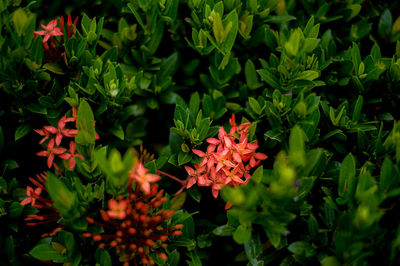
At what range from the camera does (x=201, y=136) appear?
191cm

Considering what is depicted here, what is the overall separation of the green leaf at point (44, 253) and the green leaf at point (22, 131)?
2.11ft

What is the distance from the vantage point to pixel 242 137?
186cm

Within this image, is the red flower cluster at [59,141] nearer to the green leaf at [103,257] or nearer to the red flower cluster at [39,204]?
the red flower cluster at [39,204]

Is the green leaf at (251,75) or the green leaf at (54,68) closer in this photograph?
the green leaf at (54,68)

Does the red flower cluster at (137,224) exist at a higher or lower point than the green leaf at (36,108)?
lower

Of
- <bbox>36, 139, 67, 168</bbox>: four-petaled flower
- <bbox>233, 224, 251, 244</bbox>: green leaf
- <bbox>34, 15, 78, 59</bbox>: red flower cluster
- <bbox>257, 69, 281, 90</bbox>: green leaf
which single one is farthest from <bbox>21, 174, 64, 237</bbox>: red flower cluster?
<bbox>257, 69, 281, 90</bbox>: green leaf

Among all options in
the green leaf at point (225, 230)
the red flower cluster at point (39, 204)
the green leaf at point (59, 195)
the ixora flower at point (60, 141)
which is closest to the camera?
the green leaf at point (59, 195)

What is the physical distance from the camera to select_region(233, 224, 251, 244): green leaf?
61.3 inches

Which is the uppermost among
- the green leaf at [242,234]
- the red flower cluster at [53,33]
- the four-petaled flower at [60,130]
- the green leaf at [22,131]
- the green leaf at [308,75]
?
the red flower cluster at [53,33]

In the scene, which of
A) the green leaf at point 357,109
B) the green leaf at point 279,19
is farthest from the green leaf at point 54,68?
the green leaf at point 357,109

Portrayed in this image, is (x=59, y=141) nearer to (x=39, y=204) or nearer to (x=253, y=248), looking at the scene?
(x=39, y=204)

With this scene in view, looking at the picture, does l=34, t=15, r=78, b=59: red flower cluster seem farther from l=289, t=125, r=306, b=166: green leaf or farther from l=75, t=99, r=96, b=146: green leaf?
l=289, t=125, r=306, b=166: green leaf

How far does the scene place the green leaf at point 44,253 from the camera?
167 cm

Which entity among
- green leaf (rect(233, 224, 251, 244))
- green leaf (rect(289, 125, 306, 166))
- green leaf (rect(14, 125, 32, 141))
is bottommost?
green leaf (rect(233, 224, 251, 244))
